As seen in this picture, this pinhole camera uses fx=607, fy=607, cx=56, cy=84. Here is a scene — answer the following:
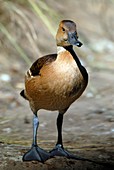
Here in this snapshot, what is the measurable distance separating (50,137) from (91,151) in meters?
1.02

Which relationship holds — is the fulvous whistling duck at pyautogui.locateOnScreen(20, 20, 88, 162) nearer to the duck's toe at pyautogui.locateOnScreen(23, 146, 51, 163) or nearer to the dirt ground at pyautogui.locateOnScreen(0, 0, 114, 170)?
the duck's toe at pyautogui.locateOnScreen(23, 146, 51, 163)

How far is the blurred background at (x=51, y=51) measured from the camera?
21.3ft

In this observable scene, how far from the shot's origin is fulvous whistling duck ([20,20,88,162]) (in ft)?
15.2

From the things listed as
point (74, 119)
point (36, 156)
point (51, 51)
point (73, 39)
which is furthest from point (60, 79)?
point (51, 51)

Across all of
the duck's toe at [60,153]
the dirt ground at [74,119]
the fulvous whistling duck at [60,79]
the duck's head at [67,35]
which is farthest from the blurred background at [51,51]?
the duck's head at [67,35]

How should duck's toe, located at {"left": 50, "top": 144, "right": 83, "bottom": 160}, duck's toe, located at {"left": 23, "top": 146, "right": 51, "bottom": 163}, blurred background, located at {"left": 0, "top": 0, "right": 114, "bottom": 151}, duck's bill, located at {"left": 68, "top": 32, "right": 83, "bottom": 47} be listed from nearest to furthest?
duck's bill, located at {"left": 68, "top": 32, "right": 83, "bottom": 47} < duck's toe, located at {"left": 23, "top": 146, "right": 51, "bottom": 163} < duck's toe, located at {"left": 50, "top": 144, "right": 83, "bottom": 160} < blurred background, located at {"left": 0, "top": 0, "right": 114, "bottom": 151}

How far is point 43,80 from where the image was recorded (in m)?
4.72

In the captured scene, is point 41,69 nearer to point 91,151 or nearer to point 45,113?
point 91,151

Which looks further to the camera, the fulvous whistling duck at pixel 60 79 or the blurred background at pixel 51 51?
the blurred background at pixel 51 51

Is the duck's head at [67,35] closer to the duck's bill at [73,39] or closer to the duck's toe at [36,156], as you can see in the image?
the duck's bill at [73,39]

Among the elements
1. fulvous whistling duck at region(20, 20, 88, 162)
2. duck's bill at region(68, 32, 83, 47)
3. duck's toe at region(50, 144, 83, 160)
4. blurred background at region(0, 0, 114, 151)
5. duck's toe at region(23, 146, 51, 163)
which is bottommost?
duck's toe at region(23, 146, 51, 163)

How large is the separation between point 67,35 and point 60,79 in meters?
0.36

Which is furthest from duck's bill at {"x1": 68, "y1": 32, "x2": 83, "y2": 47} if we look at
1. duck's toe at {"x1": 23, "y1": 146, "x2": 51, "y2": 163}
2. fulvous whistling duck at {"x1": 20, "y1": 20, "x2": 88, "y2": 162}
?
duck's toe at {"x1": 23, "y1": 146, "x2": 51, "y2": 163}

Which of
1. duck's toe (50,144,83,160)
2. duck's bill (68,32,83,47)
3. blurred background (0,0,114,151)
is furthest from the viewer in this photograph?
blurred background (0,0,114,151)
